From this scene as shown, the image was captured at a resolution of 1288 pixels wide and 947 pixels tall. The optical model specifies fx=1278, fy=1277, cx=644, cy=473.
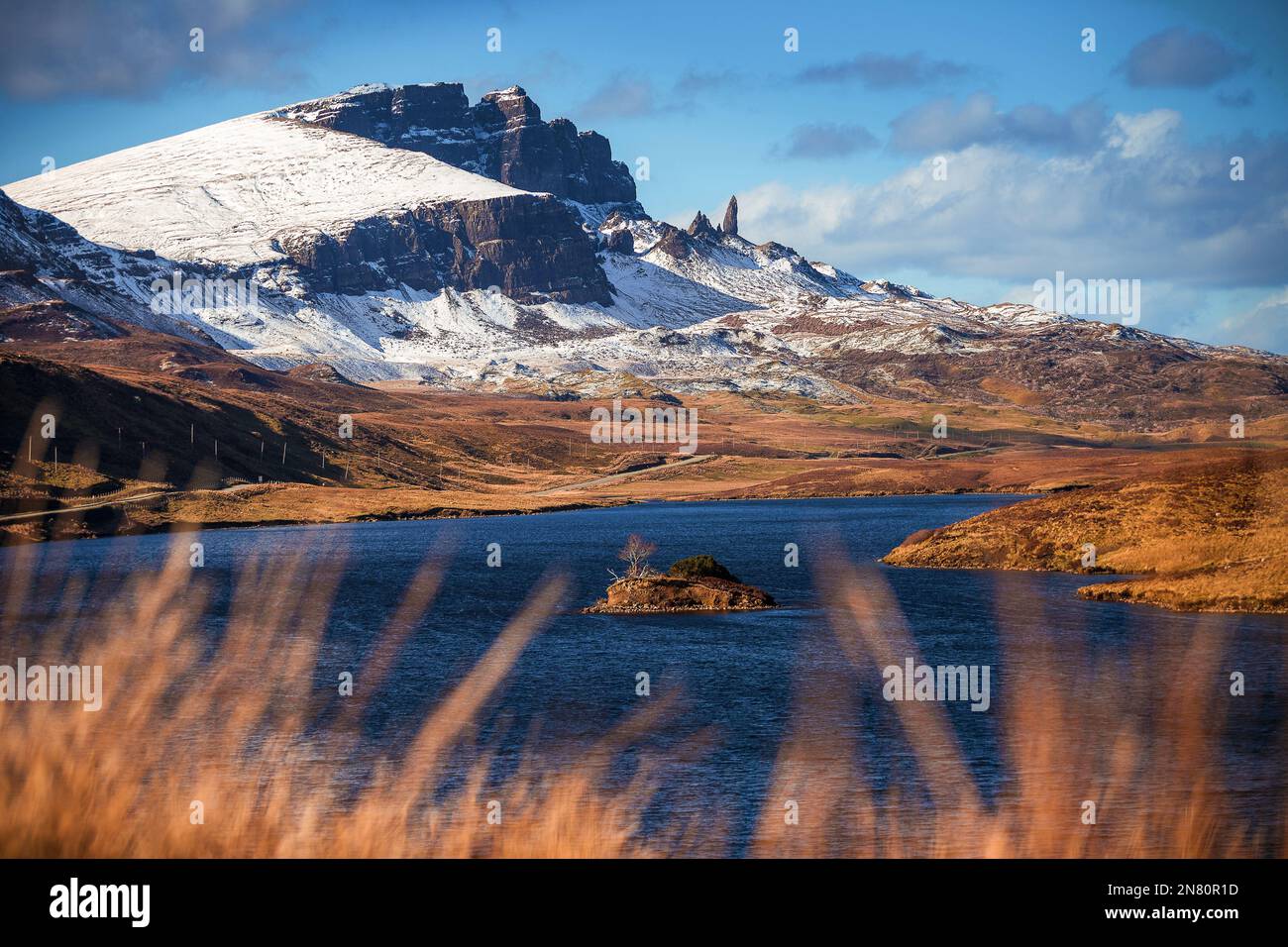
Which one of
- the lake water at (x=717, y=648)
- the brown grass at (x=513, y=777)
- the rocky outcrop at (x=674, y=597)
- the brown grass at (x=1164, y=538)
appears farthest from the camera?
the rocky outcrop at (x=674, y=597)

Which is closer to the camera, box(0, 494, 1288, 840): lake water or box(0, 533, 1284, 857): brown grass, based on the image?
box(0, 533, 1284, 857): brown grass

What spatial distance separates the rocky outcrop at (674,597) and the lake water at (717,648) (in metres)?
1.56

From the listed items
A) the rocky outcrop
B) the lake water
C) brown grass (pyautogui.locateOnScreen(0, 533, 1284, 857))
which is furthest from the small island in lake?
brown grass (pyautogui.locateOnScreen(0, 533, 1284, 857))

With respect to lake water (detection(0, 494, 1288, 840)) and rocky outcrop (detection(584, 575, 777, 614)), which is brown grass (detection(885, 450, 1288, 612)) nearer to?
lake water (detection(0, 494, 1288, 840))

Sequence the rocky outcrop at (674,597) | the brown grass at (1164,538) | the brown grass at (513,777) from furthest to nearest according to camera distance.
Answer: the rocky outcrop at (674,597), the brown grass at (1164,538), the brown grass at (513,777)

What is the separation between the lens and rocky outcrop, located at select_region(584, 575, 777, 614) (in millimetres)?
85438

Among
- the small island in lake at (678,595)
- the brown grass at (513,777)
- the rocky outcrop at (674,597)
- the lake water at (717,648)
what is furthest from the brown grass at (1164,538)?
the rocky outcrop at (674,597)

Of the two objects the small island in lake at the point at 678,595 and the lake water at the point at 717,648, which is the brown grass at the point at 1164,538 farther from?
the small island in lake at the point at 678,595

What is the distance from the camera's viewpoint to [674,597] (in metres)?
86.6

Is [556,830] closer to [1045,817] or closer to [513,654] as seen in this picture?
[1045,817]

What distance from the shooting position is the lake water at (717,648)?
44719 mm

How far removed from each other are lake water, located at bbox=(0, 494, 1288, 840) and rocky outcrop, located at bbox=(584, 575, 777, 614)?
5.12ft

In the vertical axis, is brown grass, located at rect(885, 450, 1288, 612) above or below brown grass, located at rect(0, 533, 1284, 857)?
above
